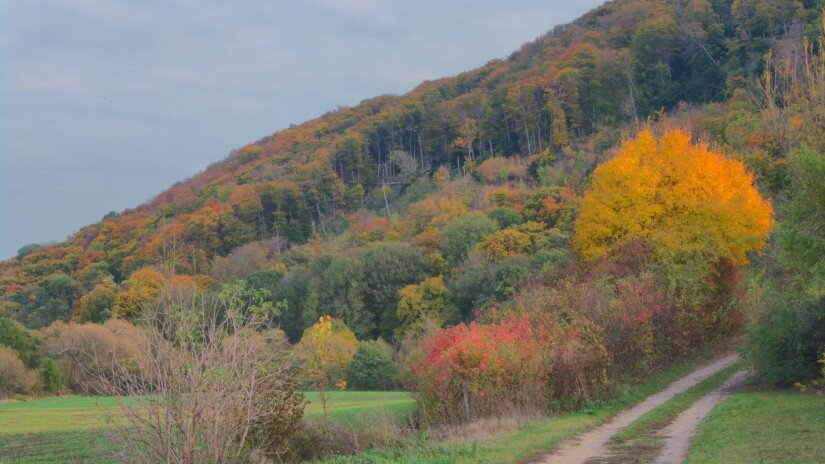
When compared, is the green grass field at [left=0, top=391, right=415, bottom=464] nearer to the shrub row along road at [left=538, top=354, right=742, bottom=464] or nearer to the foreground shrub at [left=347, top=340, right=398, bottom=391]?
the shrub row along road at [left=538, top=354, right=742, bottom=464]

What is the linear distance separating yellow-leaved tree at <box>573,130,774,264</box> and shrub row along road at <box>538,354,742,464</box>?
10050 millimetres

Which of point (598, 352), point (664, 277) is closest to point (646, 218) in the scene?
point (664, 277)

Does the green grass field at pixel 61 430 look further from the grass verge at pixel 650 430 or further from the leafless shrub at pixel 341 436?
the grass verge at pixel 650 430

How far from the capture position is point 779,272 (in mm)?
29688

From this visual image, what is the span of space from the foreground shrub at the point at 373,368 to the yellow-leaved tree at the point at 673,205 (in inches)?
769

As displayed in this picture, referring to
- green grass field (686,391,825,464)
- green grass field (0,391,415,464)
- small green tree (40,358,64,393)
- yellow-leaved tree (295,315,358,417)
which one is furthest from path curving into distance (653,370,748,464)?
small green tree (40,358,64,393)

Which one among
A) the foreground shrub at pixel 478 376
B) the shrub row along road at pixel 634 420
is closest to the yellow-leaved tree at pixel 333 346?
the foreground shrub at pixel 478 376

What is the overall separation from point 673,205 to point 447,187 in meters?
57.8

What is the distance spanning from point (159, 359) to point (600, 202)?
30087 mm

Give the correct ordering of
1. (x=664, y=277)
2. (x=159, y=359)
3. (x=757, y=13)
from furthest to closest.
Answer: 1. (x=757, y=13)
2. (x=664, y=277)
3. (x=159, y=359)

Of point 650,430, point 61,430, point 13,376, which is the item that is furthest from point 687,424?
point 13,376

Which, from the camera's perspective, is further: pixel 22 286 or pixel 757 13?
pixel 22 286

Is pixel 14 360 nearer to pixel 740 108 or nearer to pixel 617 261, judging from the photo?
pixel 617 261

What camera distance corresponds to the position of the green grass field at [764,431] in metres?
12.3
